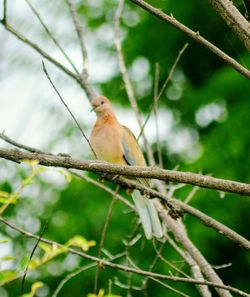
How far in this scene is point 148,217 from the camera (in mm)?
4297

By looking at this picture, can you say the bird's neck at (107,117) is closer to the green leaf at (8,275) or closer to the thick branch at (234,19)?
the thick branch at (234,19)

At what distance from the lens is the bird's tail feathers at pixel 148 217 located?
13.5ft

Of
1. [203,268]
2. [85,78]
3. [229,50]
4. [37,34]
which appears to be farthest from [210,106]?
[203,268]

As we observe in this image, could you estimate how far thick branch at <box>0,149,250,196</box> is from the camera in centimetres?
251

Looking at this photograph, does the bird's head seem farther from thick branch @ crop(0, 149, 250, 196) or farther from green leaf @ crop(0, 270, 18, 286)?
green leaf @ crop(0, 270, 18, 286)

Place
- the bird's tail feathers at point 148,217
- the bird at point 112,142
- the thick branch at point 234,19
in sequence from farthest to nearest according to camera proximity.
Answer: the bird at point 112,142, the bird's tail feathers at point 148,217, the thick branch at point 234,19

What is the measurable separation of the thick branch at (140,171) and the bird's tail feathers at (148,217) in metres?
1.42

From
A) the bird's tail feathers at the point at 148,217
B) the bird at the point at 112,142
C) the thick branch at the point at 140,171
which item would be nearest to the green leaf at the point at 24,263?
the thick branch at the point at 140,171

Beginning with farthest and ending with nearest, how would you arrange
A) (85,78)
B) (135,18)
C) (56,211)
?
(135,18) → (56,211) → (85,78)

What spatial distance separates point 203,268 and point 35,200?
4.52 m

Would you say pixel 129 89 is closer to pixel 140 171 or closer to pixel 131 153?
pixel 131 153

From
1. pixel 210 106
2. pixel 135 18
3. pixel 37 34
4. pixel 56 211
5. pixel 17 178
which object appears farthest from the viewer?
pixel 135 18

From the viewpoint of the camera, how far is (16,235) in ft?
22.5

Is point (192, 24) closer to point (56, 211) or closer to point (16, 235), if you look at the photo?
point (56, 211)
